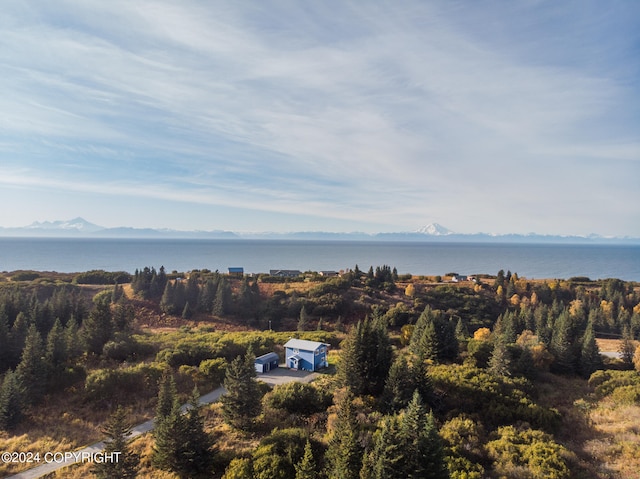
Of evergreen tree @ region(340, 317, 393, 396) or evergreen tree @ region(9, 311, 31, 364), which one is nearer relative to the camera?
evergreen tree @ region(340, 317, 393, 396)

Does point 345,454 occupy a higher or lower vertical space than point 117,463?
higher

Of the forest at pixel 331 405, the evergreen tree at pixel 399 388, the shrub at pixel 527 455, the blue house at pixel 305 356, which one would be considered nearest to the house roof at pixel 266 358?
the blue house at pixel 305 356

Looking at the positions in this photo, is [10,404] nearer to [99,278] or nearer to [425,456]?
[425,456]

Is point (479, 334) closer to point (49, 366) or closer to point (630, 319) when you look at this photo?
point (630, 319)

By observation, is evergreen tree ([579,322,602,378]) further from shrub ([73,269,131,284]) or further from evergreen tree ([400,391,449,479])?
shrub ([73,269,131,284])

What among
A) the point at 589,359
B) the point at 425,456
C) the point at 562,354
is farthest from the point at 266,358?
the point at 589,359

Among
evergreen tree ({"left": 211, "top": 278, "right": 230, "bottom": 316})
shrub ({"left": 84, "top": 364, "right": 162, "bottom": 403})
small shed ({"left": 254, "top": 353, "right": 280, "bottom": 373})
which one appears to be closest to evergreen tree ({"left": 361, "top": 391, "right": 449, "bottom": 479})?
small shed ({"left": 254, "top": 353, "right": 280, "bottom": 373})
